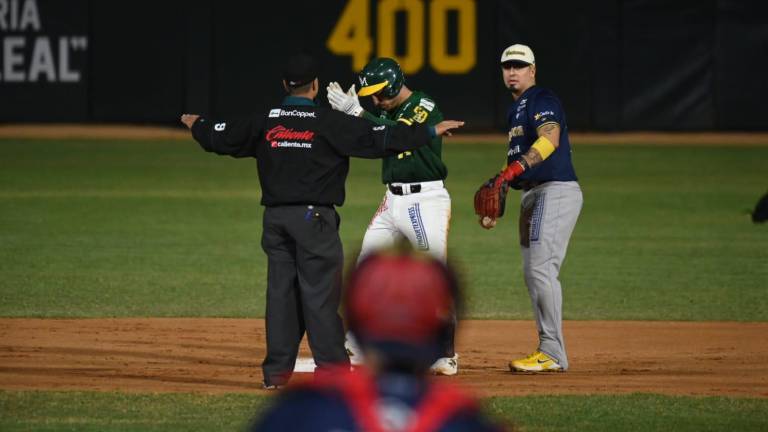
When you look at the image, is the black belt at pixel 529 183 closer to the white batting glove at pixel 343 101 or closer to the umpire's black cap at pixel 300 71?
the white batting glove at pixel 343 101

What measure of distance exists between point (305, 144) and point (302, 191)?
0.79 ft

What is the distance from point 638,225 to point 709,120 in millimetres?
9590

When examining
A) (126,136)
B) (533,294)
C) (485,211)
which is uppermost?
(485,211)

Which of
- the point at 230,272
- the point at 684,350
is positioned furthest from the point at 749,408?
the point at 230,272

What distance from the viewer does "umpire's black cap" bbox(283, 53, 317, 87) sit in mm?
6832

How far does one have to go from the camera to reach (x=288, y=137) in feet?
22.2

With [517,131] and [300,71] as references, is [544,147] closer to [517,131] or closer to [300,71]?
[517,131]

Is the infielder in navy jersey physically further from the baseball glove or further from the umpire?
the umpire

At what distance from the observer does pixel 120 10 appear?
2562 cm

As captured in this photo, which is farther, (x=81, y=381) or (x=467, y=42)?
(x=467, y=42)

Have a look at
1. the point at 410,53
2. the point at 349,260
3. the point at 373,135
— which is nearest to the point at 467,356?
the point at 373,135

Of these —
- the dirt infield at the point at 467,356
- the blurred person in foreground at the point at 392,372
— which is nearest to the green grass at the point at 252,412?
the dirt infield at the point at 467,356

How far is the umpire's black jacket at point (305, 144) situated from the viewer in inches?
262

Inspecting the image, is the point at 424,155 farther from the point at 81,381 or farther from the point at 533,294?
the point at 81,381
